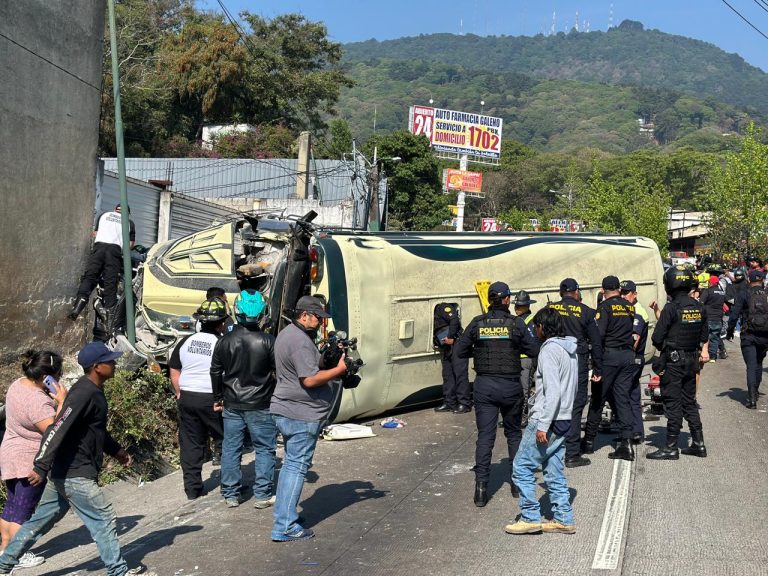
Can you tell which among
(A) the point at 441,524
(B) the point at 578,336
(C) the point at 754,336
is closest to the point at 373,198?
(C) the point at 754,336

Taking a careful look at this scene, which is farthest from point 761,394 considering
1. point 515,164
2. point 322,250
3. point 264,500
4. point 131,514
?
point 515,164

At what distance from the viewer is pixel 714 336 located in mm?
18125

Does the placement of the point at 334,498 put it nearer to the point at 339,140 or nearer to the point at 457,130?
the point at 457,130

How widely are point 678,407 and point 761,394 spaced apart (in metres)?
5.56

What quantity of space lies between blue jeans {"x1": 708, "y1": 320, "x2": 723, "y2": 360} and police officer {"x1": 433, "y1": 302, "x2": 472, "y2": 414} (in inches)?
292

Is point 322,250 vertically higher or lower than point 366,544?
higher

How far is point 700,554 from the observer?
6605 mm

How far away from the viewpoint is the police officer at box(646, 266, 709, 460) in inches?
380

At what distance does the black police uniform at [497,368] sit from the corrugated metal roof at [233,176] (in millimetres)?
33693

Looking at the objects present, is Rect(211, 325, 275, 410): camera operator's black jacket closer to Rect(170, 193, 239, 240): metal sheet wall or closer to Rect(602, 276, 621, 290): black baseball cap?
Rect(602, 276, 621, 290): black baseball cap

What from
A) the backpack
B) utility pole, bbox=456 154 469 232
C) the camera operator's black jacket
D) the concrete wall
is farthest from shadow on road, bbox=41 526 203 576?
utility pole, bbox=456 154 469 232

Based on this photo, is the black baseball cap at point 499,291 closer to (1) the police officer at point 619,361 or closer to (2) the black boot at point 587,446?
(1) the police officer at point 619,361

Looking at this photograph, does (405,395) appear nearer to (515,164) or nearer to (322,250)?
(322,250)

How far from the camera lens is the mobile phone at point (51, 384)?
6574 millimetres
